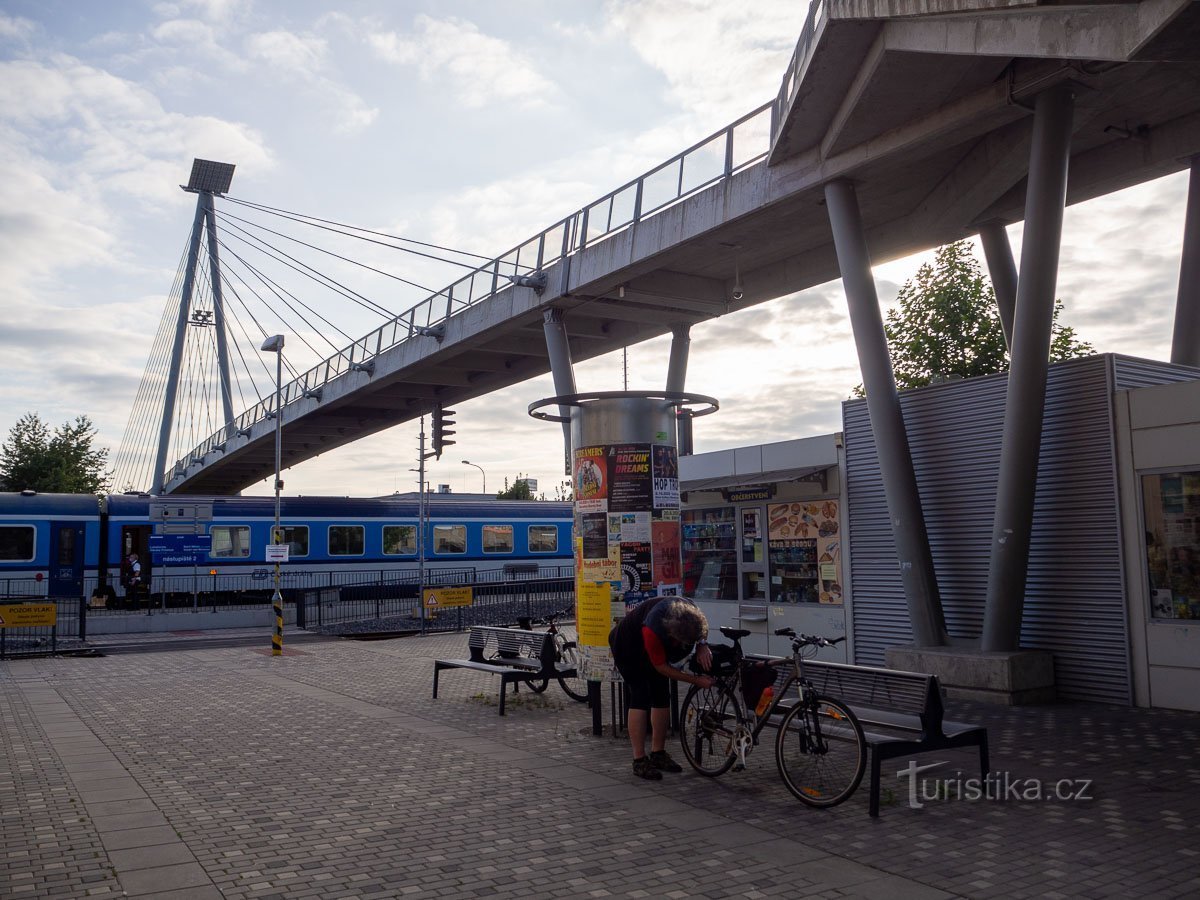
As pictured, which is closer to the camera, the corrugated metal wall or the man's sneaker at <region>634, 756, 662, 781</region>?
the man's sneaker at <region>634, 756, 662, 781</region>

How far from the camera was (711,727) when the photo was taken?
757 cm

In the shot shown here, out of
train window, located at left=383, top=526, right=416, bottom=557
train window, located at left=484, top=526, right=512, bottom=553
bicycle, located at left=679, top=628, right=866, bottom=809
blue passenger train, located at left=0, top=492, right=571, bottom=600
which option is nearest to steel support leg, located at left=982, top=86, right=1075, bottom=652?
bicycle, located at left=679, top=628, right=866, bottom=809

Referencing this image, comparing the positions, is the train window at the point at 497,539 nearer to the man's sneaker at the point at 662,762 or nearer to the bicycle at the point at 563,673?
the bicycle at the point at 563,673

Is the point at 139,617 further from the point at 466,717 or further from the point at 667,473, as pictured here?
the point at 667,473

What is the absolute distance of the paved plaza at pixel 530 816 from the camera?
5227 millimetres

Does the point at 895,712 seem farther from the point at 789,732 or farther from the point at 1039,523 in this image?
the point at 1039,523

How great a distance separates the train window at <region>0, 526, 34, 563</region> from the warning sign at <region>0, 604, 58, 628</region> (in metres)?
11.2

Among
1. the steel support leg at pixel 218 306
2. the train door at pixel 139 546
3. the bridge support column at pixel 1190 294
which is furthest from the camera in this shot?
the steel support leg at pixel 218 306

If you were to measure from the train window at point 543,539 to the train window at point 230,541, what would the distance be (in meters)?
9.95

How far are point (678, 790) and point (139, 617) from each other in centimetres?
1938

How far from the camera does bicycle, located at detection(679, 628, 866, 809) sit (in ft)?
21.7

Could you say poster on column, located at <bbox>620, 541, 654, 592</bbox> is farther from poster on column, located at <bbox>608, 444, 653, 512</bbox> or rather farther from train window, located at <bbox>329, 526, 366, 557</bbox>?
train window, located at <bbox>329, 526, 366, 557</bbox>

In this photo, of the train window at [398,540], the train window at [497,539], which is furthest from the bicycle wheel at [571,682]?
the train window at [497,539]

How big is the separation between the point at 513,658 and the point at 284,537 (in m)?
21.1
